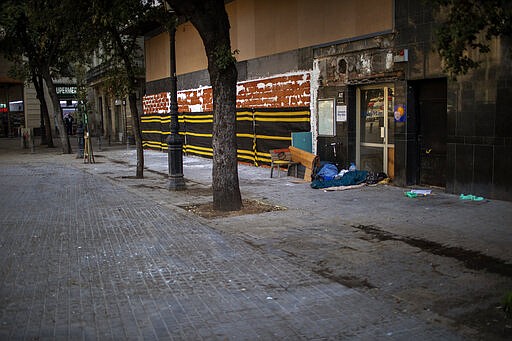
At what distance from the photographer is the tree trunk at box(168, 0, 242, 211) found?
9.71 m

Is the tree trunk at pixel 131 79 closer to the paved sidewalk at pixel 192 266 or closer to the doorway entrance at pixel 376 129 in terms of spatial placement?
the paved sidewalk at pixel 192 266

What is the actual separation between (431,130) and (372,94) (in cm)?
218

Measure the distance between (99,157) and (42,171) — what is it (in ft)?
20.4

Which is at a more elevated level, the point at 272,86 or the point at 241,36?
the point at 241,36

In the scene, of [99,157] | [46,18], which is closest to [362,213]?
[46,18]

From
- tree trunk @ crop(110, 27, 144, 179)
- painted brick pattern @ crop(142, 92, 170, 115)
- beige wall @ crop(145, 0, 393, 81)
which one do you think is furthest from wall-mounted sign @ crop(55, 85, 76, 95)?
tree trunk @ crop(110, 27, 144, 179)

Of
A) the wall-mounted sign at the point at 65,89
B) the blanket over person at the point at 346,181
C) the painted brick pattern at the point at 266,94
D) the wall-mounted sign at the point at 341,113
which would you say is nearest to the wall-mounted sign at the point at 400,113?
the blanket over person at the point at 346,181

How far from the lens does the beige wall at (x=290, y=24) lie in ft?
43.4

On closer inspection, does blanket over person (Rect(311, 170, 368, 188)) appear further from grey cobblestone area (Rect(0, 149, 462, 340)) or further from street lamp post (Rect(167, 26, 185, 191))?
grey cobblestone area (Rect(0, 149, 462, 340))

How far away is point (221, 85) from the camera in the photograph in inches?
391

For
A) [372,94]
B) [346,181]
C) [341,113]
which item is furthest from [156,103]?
[346,181]

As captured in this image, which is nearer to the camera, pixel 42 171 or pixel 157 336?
pixel 157 336

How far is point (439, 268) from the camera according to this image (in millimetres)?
6316

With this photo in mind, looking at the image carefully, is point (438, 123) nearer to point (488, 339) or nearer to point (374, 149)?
point (374, 149)
